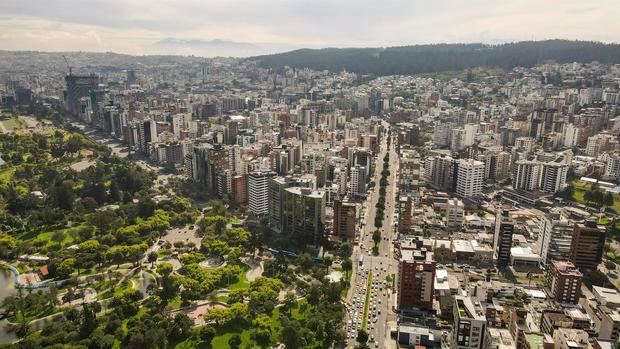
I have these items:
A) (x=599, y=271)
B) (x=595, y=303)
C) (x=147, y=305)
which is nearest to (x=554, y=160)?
(x=599, y=271)

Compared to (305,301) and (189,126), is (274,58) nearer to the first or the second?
(189,126)

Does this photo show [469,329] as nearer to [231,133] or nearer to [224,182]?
[224,182]

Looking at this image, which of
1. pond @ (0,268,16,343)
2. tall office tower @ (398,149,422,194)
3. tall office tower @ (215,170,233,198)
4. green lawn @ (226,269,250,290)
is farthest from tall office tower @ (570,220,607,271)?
pond @ (0,268,16,343)

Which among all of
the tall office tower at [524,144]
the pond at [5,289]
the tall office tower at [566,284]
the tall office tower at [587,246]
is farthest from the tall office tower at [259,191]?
the tall office tower at [524,144]

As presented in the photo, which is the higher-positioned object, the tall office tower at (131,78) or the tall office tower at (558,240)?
the tall office tower at (131,78)

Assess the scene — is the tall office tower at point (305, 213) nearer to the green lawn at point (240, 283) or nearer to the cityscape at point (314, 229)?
the cityscape at point (314, 229)

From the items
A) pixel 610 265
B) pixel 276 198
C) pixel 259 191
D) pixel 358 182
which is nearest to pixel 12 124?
pixel 259 191

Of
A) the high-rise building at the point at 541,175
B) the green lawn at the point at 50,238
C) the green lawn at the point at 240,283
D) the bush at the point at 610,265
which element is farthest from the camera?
the high-rise building at the point at 541,175

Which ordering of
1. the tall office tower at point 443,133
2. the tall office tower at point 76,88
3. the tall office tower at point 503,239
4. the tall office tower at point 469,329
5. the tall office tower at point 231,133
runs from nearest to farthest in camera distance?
the tall office tower at point 469,329
the tall office tower at point 503,239
the tall office tower at point 443,133
the tall office tower at point 231,133
the tall office tower at point 76,88
